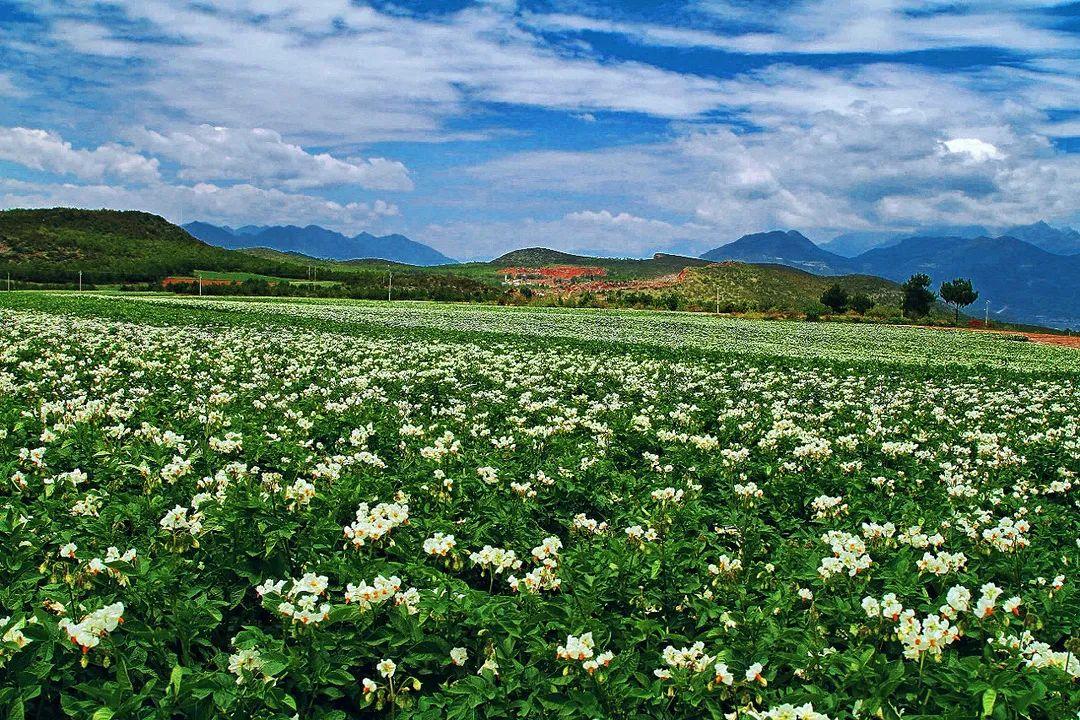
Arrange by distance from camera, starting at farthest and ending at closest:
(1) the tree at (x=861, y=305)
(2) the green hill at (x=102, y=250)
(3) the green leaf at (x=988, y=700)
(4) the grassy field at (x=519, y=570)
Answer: (2) the green hill at (x=102, y=250) → (1) the tree at (x=861, y=305) → (4) the grassy field at (x=519, y=570) → (3) the green leaf at (x=988, y=700)

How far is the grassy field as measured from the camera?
3.56 m

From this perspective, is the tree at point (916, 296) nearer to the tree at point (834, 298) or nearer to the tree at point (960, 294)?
the tree at point (960, 294)

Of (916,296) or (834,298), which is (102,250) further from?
(916,296)

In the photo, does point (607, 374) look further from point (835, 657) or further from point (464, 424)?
point (835, 657)

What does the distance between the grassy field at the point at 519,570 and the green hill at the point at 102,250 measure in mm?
130903

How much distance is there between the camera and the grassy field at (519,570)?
140 inches

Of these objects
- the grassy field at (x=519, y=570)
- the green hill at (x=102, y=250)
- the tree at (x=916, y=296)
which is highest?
the green hill at (x=102, y=250)

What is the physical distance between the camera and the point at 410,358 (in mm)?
19625

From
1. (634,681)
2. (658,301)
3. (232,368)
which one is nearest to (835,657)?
(634,681)

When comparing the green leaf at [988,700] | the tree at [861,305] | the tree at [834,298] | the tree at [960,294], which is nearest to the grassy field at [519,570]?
the green leaf at [988,700]

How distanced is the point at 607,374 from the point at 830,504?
11.9 m

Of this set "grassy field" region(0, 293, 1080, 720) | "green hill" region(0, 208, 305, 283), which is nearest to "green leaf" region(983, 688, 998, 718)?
"grassy field" region(0, 293, 1080, 720)

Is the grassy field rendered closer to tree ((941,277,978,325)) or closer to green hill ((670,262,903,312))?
tree ((941,277,978,325))

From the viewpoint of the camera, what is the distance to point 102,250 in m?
155
